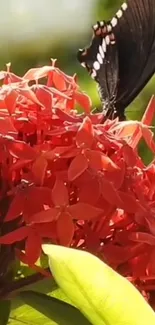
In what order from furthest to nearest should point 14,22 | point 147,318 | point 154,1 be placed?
1. point 14,22
2. point 154,1
3. point 147,318

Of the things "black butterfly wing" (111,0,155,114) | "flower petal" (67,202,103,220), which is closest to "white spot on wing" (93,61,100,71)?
"black butterfly wing" (111,0,155,114)

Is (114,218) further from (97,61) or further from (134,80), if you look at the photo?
(97,61)

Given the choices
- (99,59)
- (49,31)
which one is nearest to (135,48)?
(99,59)

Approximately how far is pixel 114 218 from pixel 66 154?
83 millimetres

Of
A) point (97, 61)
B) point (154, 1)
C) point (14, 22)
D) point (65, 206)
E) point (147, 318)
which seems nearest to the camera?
point (147, 318)

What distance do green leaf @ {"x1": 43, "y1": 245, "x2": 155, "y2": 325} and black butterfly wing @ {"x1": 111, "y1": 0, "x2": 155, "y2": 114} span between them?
638 mm

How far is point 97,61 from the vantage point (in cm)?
144

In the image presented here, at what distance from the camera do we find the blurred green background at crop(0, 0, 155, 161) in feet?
11.2

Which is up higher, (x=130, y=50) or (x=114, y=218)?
(x=130, y=50)

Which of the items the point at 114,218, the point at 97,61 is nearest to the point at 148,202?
the point at 114,218

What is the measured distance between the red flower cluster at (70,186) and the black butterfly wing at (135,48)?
1.16ft

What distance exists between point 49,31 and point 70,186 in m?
3.73

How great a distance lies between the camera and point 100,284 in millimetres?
641

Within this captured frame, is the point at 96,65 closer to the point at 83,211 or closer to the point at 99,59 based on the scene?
the point at 99,59
